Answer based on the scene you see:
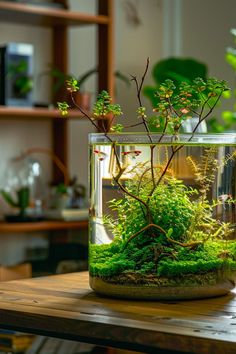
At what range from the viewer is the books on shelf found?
4.18 m

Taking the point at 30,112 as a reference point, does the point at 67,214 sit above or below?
below

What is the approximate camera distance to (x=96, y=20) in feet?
14.1

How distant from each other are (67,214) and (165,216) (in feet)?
8.08

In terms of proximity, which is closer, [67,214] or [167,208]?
[167,208]

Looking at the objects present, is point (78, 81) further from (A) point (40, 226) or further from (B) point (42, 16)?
(A) point (40, 226)

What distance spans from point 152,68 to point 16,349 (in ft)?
9.90

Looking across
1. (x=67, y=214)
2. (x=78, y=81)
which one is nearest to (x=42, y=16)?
(x=78, y=81)

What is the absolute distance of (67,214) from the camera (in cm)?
419

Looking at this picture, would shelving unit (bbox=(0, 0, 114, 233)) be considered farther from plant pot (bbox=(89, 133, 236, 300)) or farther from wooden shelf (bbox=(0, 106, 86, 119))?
plant pot (bbox=(89, 133, 236, 300))

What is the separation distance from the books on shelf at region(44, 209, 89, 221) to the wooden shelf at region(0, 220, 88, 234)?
19 mm

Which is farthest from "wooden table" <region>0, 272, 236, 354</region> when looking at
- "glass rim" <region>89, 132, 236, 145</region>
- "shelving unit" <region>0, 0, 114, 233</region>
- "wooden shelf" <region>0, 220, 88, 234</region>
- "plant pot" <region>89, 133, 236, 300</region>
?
"shelving unit" <region>0, 0, 114, 233</region>

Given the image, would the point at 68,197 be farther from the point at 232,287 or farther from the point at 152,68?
the point at 232,287

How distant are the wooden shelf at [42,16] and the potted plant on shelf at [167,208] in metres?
2.31

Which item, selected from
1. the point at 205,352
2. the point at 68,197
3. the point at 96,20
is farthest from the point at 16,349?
the point at 96,20
